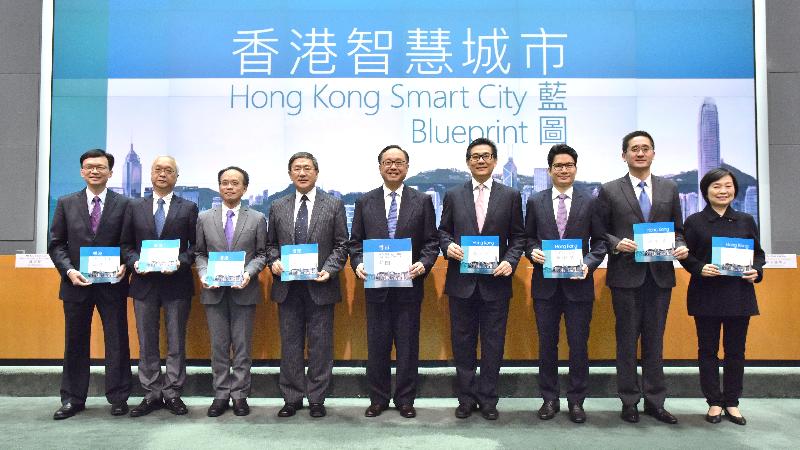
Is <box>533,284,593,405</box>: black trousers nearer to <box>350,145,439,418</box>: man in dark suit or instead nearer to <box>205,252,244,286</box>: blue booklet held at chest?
<box>350,145,439,418</box>: man in dark suit

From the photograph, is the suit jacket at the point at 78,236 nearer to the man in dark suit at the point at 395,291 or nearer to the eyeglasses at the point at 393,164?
the man in dark suit at the point at 395,291

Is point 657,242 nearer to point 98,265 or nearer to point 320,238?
point 320,238

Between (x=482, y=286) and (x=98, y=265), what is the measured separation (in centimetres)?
218

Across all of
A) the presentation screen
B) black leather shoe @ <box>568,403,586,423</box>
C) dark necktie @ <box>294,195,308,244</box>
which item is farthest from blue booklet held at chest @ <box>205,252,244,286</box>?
the presentation screen

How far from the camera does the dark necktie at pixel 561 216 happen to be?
301cm

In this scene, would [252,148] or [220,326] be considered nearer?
[220,326]

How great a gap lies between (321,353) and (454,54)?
332 cm

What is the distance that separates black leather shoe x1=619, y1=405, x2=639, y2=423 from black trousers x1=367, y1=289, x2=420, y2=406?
118 cm

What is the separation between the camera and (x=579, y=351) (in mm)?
2973

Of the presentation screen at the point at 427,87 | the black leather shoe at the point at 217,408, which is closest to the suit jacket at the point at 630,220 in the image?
the presentation screen at the point at 427,87

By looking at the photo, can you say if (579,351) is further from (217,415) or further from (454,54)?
(454,54)

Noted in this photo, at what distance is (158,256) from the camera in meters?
3.00

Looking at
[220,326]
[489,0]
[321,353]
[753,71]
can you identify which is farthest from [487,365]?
[753,71]

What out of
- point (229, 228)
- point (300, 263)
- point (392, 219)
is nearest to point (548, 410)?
point (392, 219)
